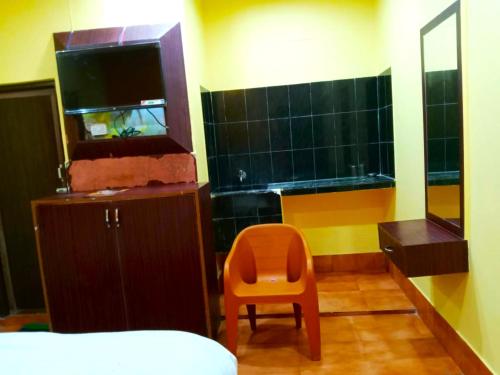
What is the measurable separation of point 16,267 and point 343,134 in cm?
301

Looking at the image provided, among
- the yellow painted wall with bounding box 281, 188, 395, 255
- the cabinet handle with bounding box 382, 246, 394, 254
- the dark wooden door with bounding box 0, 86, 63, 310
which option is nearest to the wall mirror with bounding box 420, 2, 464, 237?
the cabinet handle with bounding box 382, 246, 394, 254

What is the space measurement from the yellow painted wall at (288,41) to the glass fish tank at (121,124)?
993mm

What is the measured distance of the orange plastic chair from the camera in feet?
7.00

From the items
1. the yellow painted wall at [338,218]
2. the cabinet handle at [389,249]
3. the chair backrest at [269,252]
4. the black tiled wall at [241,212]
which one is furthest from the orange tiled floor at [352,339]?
the black tiled wall at [241,212]

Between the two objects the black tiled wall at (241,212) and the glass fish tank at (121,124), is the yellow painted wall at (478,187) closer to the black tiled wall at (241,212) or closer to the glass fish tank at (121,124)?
the black tiled wall at (241,212)

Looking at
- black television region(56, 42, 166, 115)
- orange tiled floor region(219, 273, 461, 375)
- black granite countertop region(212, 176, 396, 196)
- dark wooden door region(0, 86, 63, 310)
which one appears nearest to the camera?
orange tiled floor region(219, 273, 461, 375)

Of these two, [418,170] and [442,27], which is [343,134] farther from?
[442,27]

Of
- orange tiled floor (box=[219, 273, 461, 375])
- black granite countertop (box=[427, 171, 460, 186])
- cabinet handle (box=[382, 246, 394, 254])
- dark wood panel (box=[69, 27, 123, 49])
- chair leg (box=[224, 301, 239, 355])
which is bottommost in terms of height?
orange tiled floor (box=[219, 273, 461, 375])

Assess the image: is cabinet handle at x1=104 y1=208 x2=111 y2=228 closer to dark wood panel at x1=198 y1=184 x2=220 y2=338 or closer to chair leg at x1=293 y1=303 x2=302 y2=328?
dark wood panel at x1=198 y1=184 x2=220 y2=338

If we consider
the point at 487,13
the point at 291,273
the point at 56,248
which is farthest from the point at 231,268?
the point at 487,13

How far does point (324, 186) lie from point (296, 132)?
59 centimetres

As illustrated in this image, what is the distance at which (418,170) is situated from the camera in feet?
8.22

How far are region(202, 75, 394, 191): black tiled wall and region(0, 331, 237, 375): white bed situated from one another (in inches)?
85.3

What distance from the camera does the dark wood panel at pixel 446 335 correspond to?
6.08 feet
